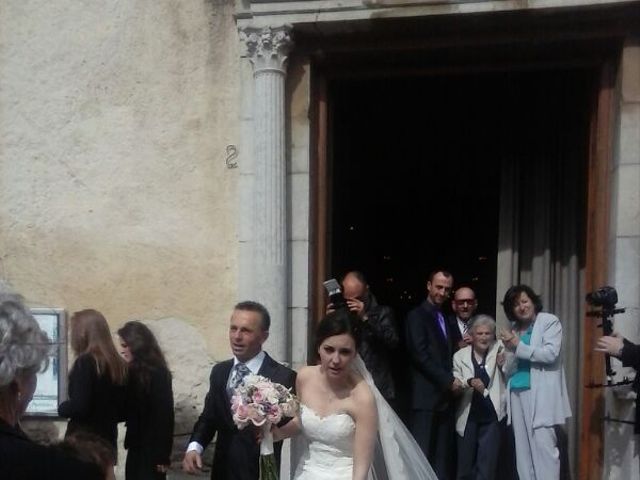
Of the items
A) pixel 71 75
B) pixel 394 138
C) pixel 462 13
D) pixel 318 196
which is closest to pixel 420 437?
pixel 318 196

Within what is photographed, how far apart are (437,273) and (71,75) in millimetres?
3026

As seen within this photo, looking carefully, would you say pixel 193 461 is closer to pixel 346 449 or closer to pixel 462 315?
pixel 346 449

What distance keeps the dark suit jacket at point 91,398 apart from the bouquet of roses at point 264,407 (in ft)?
3.01

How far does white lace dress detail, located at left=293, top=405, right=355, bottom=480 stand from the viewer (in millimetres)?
4676

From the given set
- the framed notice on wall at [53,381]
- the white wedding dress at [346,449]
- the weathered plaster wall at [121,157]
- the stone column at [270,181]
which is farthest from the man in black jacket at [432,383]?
the framed notice on wall at [53,381]

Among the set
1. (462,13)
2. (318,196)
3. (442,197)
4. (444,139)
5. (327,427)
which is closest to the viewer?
(327,427)

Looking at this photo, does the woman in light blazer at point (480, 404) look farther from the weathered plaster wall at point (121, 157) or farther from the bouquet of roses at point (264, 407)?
the bouquet of roses at point (264, 407)

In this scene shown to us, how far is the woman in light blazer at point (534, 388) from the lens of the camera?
637 centimetres

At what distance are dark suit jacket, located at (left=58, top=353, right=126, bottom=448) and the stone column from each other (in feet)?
5.15

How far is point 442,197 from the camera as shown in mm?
11094

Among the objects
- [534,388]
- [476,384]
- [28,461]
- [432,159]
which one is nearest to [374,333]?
[476,384]

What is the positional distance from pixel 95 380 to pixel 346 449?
1438 mm

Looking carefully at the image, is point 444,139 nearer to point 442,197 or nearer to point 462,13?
point 442,197

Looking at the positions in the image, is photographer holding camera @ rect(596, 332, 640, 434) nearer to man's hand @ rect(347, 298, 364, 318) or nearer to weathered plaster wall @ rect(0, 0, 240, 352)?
man's hand @ rect(347, 298, 364, 318)
